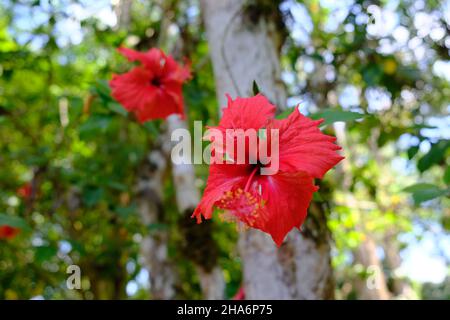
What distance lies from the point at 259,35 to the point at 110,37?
1.57m

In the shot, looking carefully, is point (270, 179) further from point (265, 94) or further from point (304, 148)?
point (265, 94)

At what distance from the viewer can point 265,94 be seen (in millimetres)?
1732

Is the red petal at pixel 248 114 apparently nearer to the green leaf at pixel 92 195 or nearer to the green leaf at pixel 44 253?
the green leaf at pixel 44 253

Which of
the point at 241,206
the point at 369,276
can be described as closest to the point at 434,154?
the point at 241,206

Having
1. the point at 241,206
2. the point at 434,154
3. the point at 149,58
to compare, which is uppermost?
the point at 149,58

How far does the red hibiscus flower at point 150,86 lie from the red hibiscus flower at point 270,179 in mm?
878

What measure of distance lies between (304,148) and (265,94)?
30.8 inches

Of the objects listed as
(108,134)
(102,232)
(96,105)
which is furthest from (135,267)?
(96,105)

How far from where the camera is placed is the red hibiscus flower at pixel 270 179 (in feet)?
3.22

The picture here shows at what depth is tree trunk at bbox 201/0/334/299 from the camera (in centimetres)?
154

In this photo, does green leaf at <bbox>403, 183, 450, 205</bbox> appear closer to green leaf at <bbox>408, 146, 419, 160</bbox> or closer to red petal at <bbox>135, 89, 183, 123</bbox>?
green leaf at <bbox>408, 146, 419, 160</bbox>

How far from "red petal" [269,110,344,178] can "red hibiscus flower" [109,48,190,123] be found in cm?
95

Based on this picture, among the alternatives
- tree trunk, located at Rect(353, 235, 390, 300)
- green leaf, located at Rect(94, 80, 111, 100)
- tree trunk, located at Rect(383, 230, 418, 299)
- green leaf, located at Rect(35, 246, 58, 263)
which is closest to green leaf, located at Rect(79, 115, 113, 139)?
green leaf, located at Rect(94, 80, 111, 100)

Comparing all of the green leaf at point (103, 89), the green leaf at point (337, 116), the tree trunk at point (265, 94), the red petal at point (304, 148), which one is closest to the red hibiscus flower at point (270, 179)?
the red petal at point (304, 148)
